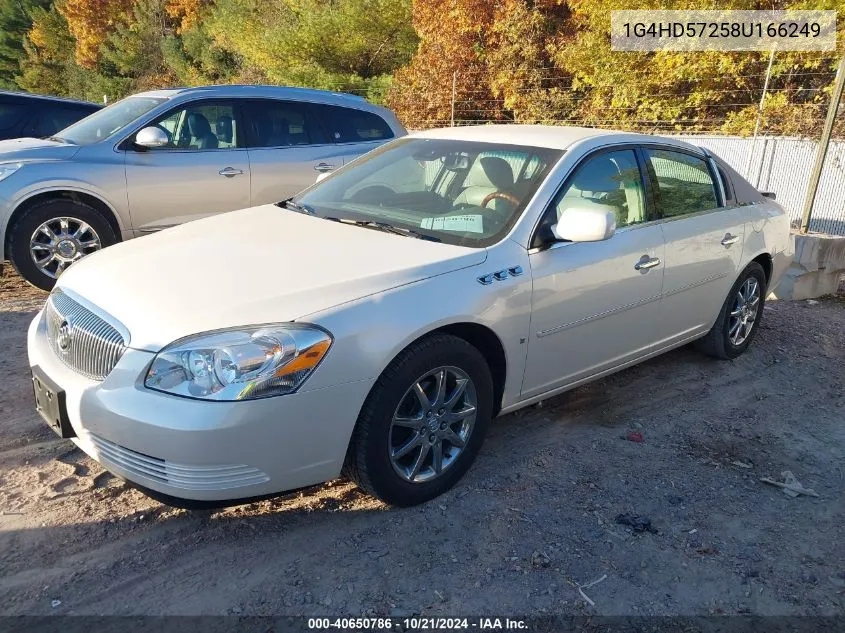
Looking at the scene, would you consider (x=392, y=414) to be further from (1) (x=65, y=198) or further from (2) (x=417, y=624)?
(1) (x=65, y=198)

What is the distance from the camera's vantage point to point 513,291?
3219 millimetres

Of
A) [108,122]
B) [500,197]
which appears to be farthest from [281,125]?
[500,197]

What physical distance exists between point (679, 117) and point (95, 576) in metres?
15.1

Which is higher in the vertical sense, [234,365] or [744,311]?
[234,365]

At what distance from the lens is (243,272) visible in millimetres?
2973

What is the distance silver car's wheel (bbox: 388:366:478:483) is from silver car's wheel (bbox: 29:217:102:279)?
4241 mm

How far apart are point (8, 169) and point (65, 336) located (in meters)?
3.63

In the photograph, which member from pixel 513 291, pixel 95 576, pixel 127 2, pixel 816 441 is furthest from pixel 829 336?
pixel 127 2

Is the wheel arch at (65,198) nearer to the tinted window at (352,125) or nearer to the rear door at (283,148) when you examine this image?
the rear door at (283,148)

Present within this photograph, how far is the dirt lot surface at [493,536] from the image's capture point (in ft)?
8.44

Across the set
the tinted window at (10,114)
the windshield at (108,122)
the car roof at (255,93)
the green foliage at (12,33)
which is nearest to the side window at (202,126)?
the car roof at (255,93)

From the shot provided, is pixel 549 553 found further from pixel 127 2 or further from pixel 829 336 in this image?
pixel 127 2

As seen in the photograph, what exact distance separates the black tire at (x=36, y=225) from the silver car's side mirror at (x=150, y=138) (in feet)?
2.40

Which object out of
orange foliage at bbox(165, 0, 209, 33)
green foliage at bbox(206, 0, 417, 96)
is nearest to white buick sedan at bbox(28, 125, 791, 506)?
green foliage at bbox(206, 0, 417, 96)
